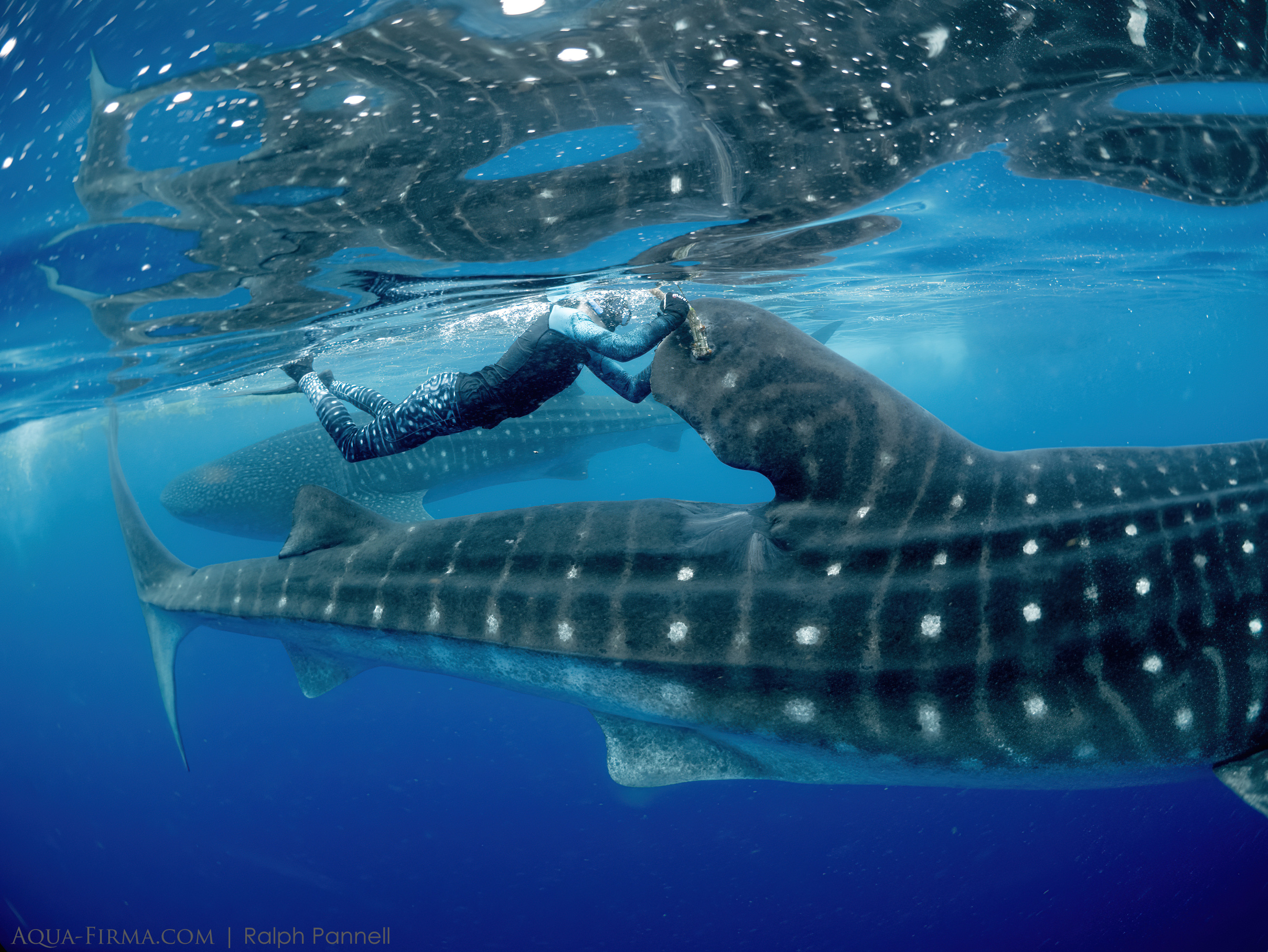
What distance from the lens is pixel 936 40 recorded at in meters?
4.28

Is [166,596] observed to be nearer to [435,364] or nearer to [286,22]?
[286,22]

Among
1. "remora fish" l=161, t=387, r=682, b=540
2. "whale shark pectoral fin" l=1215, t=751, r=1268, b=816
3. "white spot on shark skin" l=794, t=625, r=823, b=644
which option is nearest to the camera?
"whale shark pectoral fin" l=1215, t=751, r=1268, b=816

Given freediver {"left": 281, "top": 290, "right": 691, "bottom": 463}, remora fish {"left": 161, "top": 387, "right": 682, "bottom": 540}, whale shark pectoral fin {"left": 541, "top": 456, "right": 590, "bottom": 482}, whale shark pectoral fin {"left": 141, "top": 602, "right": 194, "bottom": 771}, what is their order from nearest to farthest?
freediver {"left": 281, "top": 290, "right": 691, "bottom": 463}, whale shark pectoral fin {"left": 141, "top": 602, "right": 194, "bottom": 771}, remora fish {"left": 161, "top": 387, "right": 682, "bottom": 540}, whale shark pectoral fin {"left": 541, "top": 456, "right": 590, "bottom": 482}

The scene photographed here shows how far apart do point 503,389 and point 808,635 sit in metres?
3.41

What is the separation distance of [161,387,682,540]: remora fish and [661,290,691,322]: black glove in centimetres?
561

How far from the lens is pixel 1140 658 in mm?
3199

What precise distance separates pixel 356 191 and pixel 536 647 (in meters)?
4.68

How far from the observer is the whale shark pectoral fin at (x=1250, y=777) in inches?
124

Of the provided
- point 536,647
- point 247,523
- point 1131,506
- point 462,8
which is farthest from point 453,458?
point 1131,506

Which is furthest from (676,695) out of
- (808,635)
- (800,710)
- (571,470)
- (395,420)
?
(571,470)

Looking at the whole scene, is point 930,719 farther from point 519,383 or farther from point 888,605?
point 519,383

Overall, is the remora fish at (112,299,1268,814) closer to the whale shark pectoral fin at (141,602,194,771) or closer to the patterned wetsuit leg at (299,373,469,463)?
the patterned wetsuit leg at (299,373,469,463)

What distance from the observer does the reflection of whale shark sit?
3896 mm

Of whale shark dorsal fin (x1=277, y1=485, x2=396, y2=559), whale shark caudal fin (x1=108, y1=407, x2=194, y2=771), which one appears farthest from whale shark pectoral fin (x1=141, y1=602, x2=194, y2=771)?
whale shark dorsal fin (x1=277, y1=485, x2=396, y2=559)
